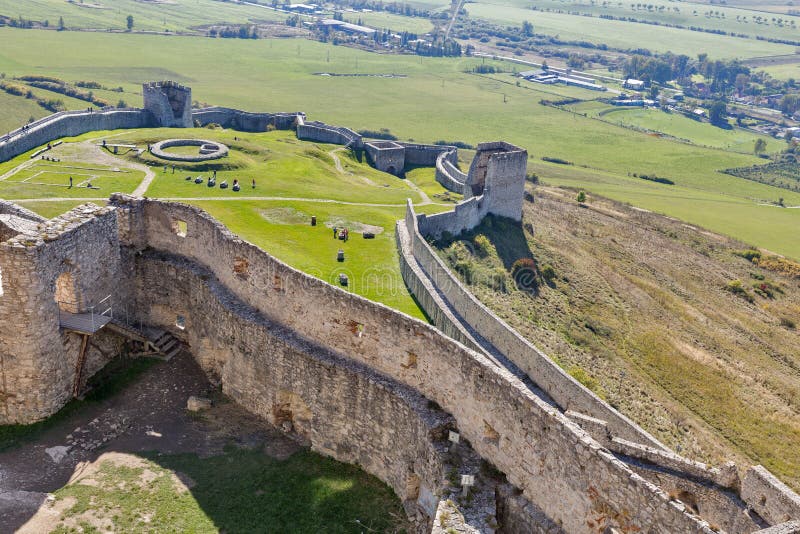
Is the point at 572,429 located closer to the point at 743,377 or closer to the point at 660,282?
the point at 743,377

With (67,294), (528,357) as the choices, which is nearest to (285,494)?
(67,294)

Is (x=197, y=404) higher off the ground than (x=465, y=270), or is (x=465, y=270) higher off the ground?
(x=197, y=404)

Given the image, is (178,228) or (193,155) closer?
(178,228)

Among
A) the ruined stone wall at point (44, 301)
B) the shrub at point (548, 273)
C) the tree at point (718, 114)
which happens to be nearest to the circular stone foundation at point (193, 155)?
the shrub at point (548, 273)

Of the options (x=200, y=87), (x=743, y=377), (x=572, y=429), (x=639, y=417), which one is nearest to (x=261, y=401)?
(x=572, y=429)

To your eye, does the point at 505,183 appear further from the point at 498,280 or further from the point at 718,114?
the point at 718,114

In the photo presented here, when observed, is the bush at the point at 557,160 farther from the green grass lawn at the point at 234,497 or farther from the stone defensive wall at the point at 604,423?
the green grass lawn at the point at 234,497
